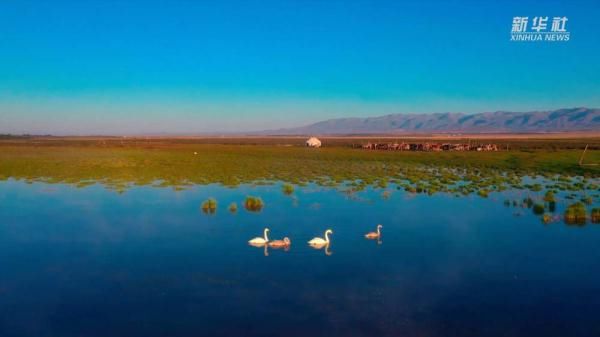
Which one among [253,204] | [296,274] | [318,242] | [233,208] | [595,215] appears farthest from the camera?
[253,204]

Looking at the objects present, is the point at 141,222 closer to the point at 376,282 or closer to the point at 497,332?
the point at 376,282

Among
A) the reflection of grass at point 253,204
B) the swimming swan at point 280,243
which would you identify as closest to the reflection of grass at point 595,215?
the swimming swan at point 280,243

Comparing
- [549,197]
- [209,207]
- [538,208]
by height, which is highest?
[549,197]

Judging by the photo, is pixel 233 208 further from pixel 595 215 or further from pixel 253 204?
pixel 595 215

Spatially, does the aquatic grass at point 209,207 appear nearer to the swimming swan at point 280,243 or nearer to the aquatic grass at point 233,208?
the aquatic grass at point 233,208

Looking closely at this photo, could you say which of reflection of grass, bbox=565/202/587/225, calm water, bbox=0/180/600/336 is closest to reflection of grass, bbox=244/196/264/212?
calm water, bbox=0/180/600/336

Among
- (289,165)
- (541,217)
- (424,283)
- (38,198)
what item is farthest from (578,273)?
(289,165)

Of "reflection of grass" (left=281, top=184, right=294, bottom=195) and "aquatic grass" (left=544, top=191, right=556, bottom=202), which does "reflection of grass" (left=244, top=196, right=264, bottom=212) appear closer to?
"reflection of grass" (left=281, top=184, right=294, bottom=195)

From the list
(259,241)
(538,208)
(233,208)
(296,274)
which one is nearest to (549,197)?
(538,208)
